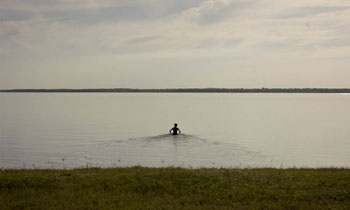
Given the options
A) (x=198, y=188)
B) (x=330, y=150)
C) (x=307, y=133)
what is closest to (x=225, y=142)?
(x=330, y=150)

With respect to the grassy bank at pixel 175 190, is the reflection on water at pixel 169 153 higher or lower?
lower

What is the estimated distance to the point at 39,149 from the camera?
132ft

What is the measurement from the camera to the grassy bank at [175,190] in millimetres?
14352

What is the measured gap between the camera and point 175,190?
53.4ft

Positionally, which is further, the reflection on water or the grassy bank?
the reflection on water

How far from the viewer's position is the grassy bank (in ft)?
47.1

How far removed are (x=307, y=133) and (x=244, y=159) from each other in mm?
28829

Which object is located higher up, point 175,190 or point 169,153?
point 175,190

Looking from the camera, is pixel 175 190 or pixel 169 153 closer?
pixel 175 190

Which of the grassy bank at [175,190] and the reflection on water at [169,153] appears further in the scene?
the reflection on water at [169,153]

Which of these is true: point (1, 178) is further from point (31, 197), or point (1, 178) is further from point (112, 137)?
point (112, 137)

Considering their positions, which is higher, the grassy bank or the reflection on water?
the grassy bank

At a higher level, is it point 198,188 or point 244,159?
point 198,188

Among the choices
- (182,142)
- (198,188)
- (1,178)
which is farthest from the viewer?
(182,142)
